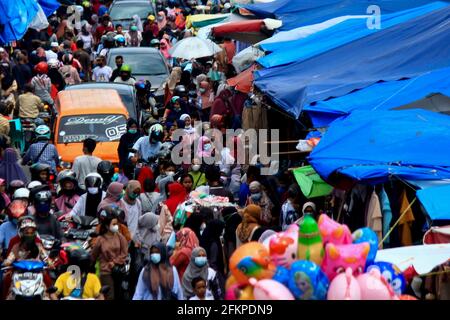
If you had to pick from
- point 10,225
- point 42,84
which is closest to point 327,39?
point 42,84

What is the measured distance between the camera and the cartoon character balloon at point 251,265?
37.5 ft

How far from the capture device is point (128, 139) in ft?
72.6

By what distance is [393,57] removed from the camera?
815 inches

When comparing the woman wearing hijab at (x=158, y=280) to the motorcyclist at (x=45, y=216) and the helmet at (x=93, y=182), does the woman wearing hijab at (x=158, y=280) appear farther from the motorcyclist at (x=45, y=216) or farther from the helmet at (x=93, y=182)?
the helmet at (x=93, y=182)

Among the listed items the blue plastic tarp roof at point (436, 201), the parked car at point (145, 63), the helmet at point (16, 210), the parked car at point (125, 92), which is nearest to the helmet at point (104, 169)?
the helmet at point (16, 210)

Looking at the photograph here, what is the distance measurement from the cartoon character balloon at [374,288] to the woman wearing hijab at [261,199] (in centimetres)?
715

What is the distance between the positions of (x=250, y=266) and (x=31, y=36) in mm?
23468

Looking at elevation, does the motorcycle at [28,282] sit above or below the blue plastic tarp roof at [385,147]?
below

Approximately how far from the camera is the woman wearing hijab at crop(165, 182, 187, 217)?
18578mm

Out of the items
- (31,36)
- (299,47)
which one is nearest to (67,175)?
(299,47)

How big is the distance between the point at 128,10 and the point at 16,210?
23758 mm

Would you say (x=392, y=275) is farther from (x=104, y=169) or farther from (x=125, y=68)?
(x=125, y=68)

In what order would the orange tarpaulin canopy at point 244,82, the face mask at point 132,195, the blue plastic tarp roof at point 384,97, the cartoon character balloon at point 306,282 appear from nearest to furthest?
the cartoon character balloon at point 306,282
the face mask at point 132,195
the blue plastic tarp roof at point 384,97
the orange tarpaulin canopy at point 244,82

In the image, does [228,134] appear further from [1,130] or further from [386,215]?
[386,215]
